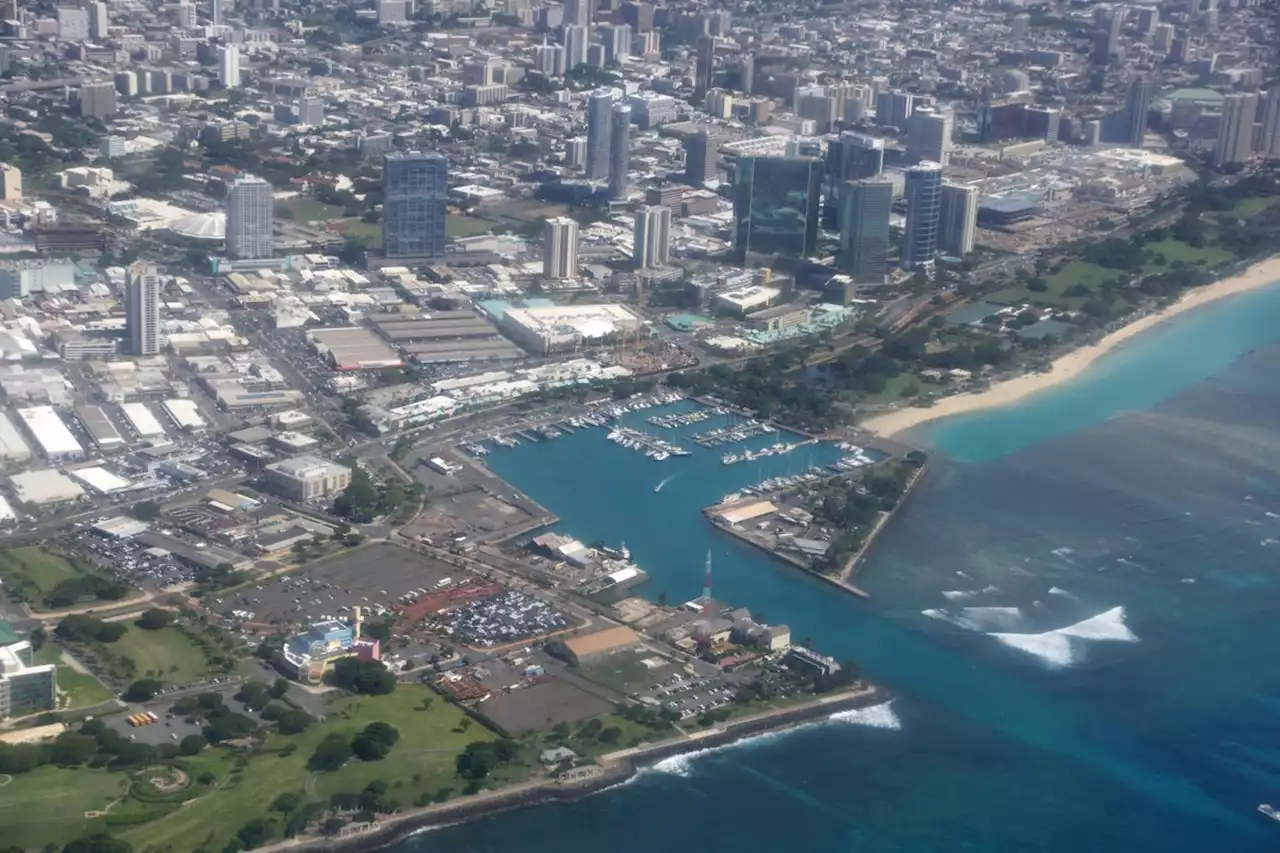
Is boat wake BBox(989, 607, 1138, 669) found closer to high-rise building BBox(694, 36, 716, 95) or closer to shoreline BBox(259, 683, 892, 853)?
shoreline BBox(259, 683, 892, 853)

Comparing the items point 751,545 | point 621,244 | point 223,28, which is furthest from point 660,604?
point 223,28

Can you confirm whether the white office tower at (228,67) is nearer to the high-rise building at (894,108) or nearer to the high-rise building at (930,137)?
the high-rise building at (894,108)

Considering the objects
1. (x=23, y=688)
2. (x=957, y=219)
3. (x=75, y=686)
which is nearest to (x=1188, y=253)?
(x=957, y=219)

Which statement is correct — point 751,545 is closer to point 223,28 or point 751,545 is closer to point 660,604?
point 660,604

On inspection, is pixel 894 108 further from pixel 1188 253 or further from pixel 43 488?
pixel 43 488

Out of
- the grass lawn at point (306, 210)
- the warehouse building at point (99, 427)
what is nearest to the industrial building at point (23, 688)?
the warehouse building at point (99, 427)
